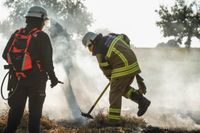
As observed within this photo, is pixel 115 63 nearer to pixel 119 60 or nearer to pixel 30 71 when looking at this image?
pixel 119 60

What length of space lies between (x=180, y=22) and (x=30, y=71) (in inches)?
1898

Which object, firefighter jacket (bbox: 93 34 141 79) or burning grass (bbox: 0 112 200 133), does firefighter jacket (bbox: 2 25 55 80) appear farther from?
firefighter jacket (bbox: 93 34 141 79)

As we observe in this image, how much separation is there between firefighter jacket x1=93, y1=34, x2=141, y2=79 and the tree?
4360 cm

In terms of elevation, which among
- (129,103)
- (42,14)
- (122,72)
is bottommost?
(129,103)

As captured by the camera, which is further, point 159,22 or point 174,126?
point 159,22

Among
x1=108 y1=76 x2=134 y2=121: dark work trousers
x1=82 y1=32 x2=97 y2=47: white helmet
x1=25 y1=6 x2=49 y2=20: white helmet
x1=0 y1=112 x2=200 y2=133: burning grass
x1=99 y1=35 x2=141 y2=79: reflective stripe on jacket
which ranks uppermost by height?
x1=25 y1=6 x2=49 y2=20: white helmet

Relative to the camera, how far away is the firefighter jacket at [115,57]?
731cm

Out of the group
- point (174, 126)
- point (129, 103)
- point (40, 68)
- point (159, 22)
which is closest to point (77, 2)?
point (159, 22)

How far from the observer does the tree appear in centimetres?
5062

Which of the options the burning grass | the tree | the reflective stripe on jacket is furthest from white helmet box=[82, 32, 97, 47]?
the tree

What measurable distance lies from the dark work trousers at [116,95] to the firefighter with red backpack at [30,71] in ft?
6.07

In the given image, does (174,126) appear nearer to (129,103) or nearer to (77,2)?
(129,103)

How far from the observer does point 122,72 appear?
7.30 meters

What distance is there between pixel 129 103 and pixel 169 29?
134 ft
